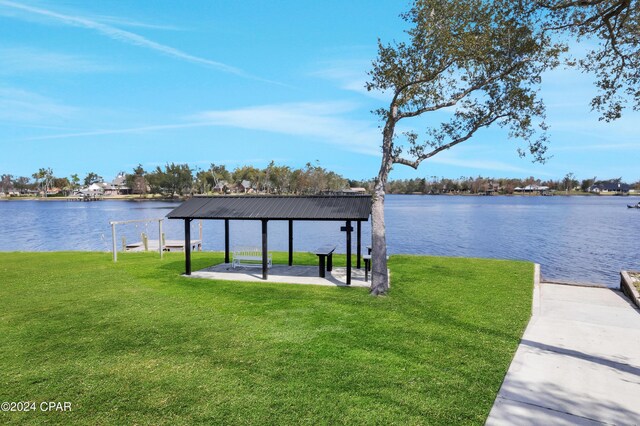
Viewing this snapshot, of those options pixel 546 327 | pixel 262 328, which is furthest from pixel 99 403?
pixel 546 327

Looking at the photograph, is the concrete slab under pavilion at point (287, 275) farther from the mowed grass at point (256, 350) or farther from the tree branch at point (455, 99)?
the tree branch at point (455, 99)

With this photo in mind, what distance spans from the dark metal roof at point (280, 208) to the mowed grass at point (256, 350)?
2.30 metres

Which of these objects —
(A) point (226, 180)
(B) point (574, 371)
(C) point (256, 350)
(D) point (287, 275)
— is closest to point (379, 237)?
(D) point (287, 275)

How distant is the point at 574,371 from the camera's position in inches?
249

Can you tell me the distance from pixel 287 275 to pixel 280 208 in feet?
8.68

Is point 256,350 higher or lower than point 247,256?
lower

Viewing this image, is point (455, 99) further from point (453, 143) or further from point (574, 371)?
point (574, 371)

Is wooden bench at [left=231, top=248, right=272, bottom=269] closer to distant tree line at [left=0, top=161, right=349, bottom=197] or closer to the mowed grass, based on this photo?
the mowed grass

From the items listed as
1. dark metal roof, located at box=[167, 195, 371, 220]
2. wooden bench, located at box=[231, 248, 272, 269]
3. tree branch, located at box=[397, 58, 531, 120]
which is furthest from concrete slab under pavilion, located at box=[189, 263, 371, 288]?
tree branch, located at box=[397, 58, 531, 120]

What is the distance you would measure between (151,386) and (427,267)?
1268 cm

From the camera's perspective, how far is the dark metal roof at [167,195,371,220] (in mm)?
12344

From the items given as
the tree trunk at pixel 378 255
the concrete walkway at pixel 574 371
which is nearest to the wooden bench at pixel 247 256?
the tree trunk at pixel 378 255

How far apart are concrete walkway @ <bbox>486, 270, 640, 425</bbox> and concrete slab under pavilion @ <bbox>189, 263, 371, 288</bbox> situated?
223 inches

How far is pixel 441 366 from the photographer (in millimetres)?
6504
